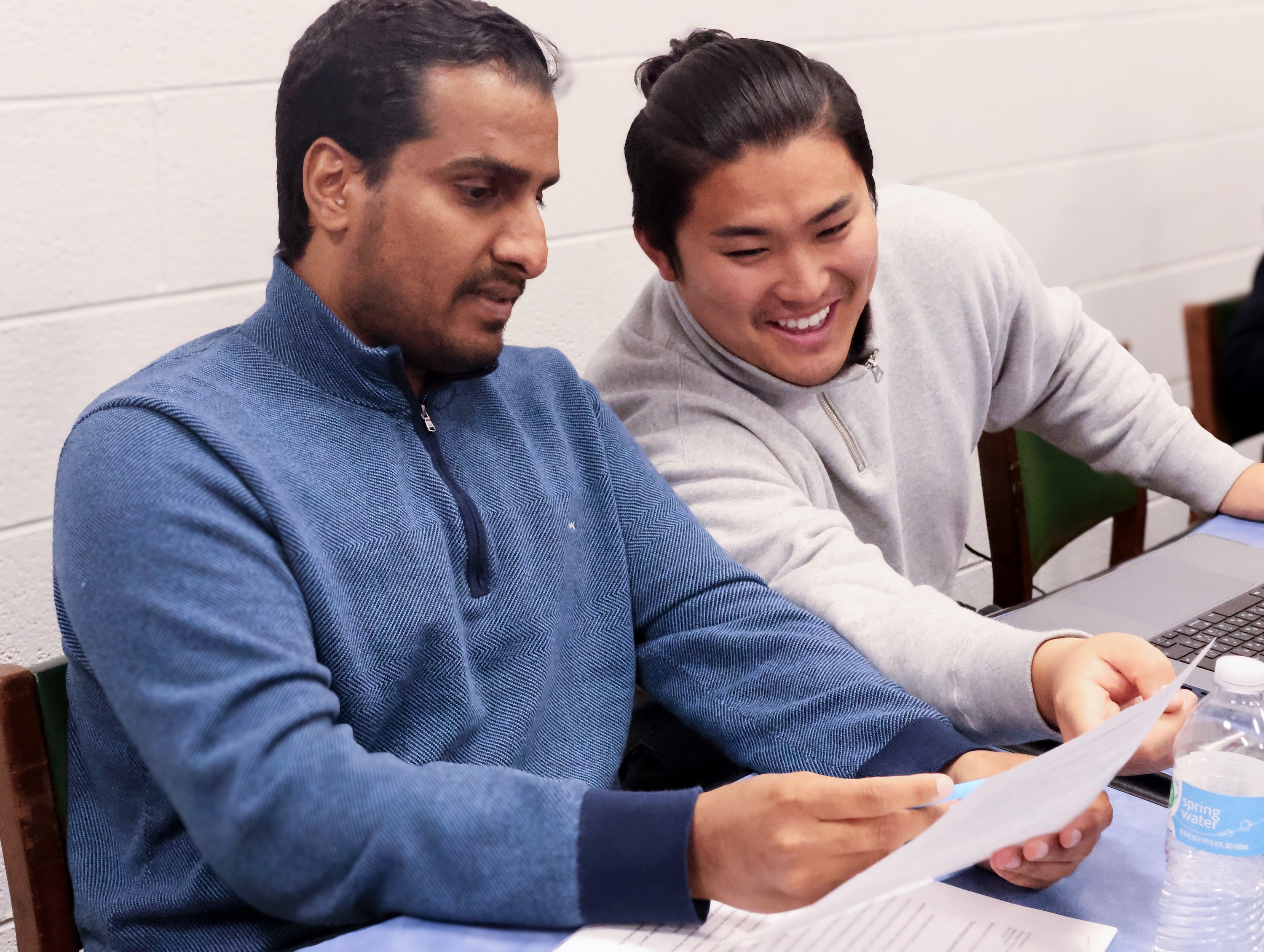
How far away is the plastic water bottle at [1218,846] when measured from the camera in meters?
0.74

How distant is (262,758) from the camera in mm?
737

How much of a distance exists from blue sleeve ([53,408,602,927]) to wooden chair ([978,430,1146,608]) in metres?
1.04

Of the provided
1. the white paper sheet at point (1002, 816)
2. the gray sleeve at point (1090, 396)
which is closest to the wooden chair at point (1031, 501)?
the gray sleeve at point (1090, 396)

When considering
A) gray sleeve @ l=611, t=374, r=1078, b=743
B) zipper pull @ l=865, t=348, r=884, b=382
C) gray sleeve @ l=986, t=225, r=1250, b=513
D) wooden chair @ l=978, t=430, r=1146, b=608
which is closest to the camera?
gray sleeve @ l=611, t=374, r=1078, b=743

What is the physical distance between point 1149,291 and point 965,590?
920 millimetres

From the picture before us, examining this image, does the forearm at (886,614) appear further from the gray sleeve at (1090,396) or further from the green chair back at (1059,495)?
the green chair back at (1059,495)

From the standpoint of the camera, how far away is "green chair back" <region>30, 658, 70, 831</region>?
0.96 metres

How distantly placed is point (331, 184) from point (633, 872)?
1.89 feet

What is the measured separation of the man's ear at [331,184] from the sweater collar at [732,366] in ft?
1.43

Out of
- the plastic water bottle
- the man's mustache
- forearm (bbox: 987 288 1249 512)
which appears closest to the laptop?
forearm (bbox: 987 288 1249 512)

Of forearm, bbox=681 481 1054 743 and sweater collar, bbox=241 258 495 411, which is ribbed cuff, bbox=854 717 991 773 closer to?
forearm, bbox=681 481 1054 743

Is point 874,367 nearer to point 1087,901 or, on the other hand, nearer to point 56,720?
point 1087,901

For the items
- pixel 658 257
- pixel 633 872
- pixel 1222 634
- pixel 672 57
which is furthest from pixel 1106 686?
pixel 672 57

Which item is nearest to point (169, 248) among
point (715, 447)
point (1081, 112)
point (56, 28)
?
point (56, 28)
